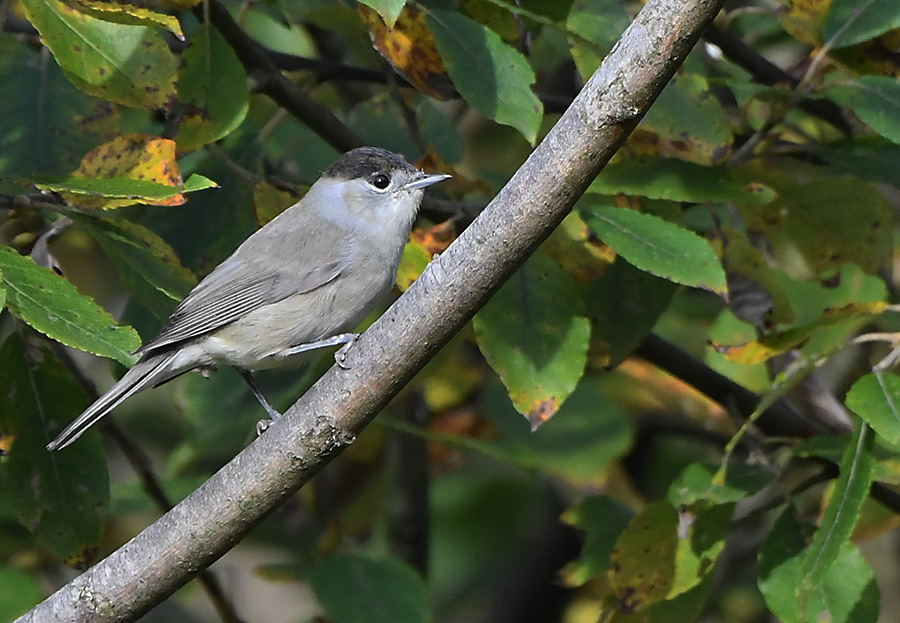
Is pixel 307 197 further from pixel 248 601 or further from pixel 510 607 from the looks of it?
pixel 248 601

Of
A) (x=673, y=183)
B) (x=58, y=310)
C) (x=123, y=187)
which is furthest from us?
(x=673, y=183)

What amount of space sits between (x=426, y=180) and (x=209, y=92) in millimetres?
779

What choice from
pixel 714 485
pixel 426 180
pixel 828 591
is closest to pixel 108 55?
pixel 426 180

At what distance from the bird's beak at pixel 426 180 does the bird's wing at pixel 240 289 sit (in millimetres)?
329

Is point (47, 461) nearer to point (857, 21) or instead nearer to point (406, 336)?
point (406, 336)

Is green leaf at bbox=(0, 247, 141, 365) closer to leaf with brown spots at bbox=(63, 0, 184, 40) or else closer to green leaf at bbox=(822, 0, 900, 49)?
leaf with brown spots at bbox=(63, 0, 184, 40)

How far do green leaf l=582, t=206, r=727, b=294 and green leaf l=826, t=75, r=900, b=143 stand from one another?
1.65 ft

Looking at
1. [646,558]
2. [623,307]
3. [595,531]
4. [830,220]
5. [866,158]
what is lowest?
[595,531]

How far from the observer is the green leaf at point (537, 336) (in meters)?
2.50

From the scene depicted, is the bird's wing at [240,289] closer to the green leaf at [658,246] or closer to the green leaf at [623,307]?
the green leaf at [623,307]

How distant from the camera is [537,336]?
259 cm

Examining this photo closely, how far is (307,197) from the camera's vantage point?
364cm

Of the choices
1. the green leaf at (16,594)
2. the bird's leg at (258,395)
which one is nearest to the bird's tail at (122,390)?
the bird's leg at (258,395)

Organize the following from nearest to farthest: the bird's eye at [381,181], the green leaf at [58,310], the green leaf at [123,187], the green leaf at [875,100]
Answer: the green leaf at [58,310] < the green leaf at [123,187] < the green leaf at [875,100] < the bird's eye at [381,181]
